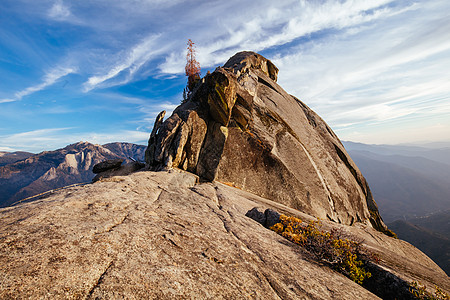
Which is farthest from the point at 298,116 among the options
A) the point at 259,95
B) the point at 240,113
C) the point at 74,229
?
the point at 74,229

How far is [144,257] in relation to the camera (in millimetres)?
6547

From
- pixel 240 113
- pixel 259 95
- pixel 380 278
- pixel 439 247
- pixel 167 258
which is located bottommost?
pixel 439 247

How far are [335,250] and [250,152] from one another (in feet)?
58.6

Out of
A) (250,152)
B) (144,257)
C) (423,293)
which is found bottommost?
(423,293)

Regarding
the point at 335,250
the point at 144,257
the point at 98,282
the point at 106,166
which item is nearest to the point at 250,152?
the point at 335,250

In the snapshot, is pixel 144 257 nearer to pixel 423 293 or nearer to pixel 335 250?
pixel 335 250

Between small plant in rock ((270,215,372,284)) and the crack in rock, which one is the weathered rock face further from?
the crack in rock

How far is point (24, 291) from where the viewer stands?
14.8 feet

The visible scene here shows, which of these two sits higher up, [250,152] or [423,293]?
[250,152]

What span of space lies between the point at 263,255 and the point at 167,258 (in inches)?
164

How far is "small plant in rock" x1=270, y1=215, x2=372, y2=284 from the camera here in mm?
8776

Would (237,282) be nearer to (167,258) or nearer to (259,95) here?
(167,258)

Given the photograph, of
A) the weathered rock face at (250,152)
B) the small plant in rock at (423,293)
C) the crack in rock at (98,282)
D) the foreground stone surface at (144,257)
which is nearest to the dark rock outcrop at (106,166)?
the weathered rock face at (250,152)

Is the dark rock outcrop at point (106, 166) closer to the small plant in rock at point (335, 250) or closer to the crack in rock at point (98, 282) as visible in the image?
the crack in rock at point (98, 282)
